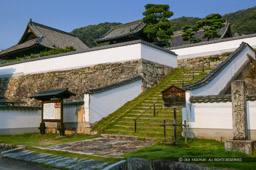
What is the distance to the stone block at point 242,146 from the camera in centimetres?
577

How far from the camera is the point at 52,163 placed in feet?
19.5

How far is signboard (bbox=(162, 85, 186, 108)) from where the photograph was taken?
750cm

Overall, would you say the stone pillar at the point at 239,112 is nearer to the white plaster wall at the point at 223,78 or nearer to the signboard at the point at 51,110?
the white plaster wall at the point at 223,78

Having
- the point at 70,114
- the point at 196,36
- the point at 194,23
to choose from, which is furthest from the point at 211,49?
the point at 194,23

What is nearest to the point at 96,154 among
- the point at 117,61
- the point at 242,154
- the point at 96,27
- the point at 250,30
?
the point at 242,154

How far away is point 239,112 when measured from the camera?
6.25 meters

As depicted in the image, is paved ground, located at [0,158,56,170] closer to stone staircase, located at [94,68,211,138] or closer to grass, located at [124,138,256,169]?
grass, located at [124,138,256,169]

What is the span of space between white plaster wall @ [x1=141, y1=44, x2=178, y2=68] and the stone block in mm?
10078

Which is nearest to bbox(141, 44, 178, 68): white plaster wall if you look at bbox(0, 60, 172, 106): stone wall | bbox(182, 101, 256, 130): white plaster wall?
bbox(0, 60, 172, 106): stone wall

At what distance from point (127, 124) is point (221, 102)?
15.0 ft

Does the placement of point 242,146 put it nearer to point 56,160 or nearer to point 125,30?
point 56,160

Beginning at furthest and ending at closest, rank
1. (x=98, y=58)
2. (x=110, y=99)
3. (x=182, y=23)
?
1. (x=182, y=23)
2. (x=98, y=58)
3. (x=110, y=99)

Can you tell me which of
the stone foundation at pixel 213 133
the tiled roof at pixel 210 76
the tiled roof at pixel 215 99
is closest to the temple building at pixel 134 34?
the tiled roof at pixel 210 76

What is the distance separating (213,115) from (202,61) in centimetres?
1277
